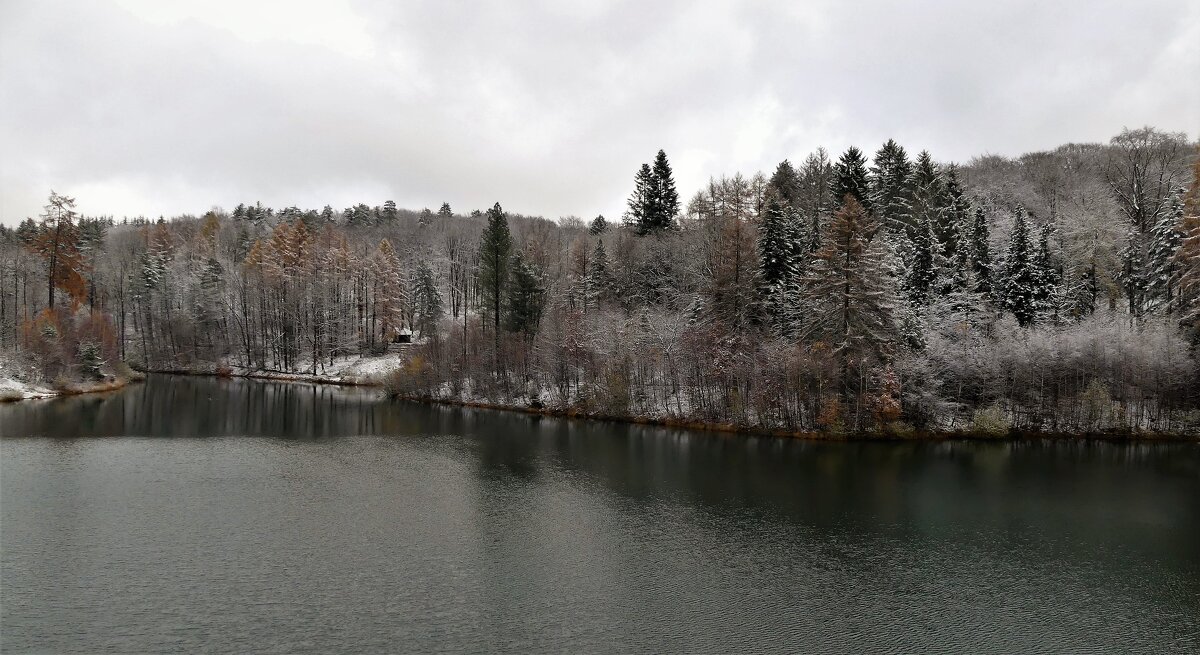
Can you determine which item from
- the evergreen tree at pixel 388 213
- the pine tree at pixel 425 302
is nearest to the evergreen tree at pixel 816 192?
the pine tree at pixel 425 302

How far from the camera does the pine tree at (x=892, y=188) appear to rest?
188 feet

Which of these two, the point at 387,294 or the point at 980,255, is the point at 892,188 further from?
the point at 387,294

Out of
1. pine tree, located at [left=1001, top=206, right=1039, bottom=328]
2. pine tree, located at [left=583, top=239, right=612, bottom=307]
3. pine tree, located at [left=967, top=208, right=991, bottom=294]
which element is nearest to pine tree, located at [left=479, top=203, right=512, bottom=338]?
pine tree, located at [left=583, top=239, right=612, bottom=307]

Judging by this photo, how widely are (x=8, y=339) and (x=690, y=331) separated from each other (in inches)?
2254

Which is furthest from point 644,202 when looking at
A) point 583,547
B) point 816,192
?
point 583,547

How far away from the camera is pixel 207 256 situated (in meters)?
86.8

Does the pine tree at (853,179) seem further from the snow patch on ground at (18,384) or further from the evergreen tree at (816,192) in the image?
the snow patch on ground at (18,384)

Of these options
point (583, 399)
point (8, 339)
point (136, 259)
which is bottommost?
point (583, 399)

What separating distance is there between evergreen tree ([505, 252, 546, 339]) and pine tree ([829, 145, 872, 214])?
105 ft

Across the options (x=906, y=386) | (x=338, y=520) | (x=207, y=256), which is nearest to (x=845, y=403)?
(x=906, y=386)

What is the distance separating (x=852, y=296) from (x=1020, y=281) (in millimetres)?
Result: 17402

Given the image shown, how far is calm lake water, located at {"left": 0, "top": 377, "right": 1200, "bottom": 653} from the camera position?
49.8 feet

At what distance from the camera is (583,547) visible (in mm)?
20781

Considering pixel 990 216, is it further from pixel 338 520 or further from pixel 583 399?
pixel 338 520
